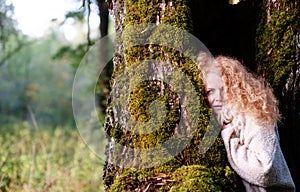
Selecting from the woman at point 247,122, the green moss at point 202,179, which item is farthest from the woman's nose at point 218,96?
the green moss at point 202,179

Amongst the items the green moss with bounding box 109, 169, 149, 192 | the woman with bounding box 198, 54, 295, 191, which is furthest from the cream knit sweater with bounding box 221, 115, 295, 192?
the green moss with bounding box 109, 169, 149, 192

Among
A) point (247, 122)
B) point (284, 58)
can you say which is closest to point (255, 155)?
point (247, 122)

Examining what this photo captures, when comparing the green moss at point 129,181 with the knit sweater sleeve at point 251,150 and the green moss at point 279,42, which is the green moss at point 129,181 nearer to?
the knit sweater sleeve at point 251,150

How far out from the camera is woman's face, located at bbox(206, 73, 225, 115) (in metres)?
3.24

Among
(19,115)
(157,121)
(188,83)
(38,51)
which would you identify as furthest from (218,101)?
(38,51)

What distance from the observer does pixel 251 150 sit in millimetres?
3064

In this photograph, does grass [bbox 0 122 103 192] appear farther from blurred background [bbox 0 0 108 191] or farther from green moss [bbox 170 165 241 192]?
green moss [bbox 170 165 241 192]

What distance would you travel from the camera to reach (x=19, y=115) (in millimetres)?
19000

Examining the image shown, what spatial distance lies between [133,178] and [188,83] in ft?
2.43

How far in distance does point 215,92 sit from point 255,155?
1.70ft

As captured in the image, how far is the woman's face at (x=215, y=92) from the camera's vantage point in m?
3.24

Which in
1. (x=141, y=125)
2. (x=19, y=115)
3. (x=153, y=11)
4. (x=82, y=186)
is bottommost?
(x=19, y=115)

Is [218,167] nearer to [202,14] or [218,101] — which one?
[218,101]

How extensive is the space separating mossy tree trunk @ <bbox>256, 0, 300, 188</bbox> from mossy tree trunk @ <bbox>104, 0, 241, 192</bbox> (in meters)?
0.72
